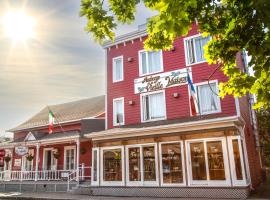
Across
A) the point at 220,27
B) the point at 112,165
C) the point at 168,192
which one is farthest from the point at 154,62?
the point at 220,27

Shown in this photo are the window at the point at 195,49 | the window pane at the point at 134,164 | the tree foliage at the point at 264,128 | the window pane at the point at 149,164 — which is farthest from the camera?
the tree foliage at the point at 264,128

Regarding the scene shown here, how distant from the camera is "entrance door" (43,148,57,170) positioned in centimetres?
2299

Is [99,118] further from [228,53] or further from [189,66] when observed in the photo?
[228,53]

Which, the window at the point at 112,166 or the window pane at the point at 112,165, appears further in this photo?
the window pane at the point at 112,165

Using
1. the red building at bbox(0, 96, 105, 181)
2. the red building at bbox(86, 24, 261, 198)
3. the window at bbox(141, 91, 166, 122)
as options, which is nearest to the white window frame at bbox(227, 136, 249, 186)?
the red building at bbox(86, 24, 261, 198)

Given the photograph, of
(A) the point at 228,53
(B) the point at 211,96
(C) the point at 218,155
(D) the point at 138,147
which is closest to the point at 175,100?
(B) the point at 211,96

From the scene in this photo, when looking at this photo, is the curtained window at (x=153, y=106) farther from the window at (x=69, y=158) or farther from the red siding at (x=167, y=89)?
the window at (x=69, y=158)

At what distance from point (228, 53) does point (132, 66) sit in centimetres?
1364

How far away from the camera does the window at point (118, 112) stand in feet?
61.7

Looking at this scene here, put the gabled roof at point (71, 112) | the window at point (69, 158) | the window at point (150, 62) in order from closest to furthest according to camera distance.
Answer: the window at point (150, 62) < the window at point (69, 158) < the gabled roof at point (71, 112)

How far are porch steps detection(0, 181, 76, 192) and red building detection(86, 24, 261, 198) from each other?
336 centimetres

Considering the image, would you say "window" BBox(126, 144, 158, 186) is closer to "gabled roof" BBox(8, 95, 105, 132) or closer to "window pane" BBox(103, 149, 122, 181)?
"window pane" BBox(103, 149, 122, 181)

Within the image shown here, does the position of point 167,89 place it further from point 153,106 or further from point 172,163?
point 172,163

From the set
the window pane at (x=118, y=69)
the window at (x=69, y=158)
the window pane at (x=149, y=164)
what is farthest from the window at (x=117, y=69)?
the window at (x=69, y=158)
